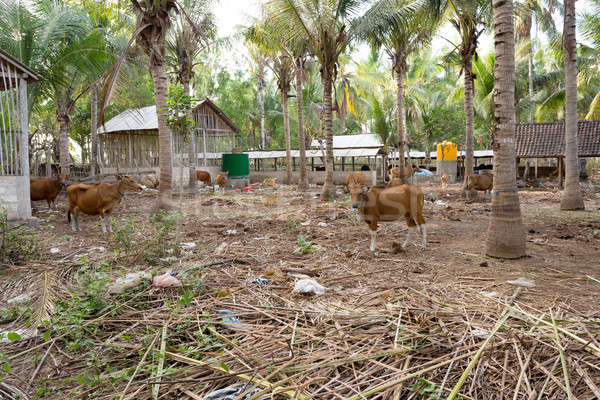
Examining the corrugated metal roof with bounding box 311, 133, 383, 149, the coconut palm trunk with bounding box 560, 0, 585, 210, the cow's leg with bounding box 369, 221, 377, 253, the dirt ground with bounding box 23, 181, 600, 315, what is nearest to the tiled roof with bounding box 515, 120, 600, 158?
the dirt ground with bounding box 23, 181, 600, 315

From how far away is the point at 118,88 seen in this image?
11742 mm

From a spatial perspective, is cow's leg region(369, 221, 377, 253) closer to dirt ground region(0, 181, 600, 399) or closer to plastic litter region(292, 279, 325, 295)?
dirt ground region(0, 181, 600, 399)

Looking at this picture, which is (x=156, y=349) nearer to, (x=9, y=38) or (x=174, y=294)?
(x=174, y=294)

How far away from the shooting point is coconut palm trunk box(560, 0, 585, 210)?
36.8 ft

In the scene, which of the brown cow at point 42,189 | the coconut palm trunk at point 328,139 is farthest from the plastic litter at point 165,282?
the coconut palm trunk at point 328,139

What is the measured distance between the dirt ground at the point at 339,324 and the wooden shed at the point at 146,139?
19514 mm

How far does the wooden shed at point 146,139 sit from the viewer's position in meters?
25.5

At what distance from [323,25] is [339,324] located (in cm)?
1301

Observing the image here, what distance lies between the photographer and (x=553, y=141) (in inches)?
826

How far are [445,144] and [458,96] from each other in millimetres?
5411

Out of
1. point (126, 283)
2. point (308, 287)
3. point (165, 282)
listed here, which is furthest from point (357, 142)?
point (126, 283)

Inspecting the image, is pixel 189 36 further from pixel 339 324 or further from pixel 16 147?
pixel 339 324

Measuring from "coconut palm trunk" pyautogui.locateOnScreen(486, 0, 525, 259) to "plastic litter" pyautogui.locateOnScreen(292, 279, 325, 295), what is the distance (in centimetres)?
320

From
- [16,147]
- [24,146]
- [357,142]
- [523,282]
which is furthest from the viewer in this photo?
[357,142]
